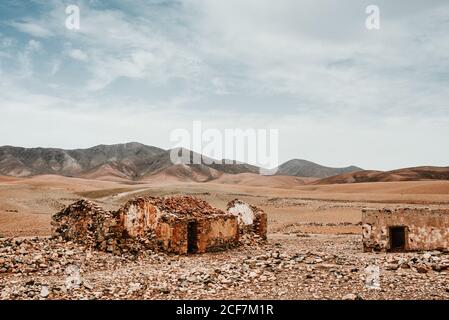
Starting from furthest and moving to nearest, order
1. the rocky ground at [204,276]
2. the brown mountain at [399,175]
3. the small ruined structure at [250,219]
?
Result: the brown mountain at [399,175] < the small ruined structure at [250,219] < the rocky ground at [204,276]

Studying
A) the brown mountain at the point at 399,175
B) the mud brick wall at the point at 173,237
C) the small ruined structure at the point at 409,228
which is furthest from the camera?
the brown mountain at the point at 399,175

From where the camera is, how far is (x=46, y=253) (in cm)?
1531

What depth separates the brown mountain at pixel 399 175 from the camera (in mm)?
115500

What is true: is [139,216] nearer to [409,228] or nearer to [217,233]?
[217,233]

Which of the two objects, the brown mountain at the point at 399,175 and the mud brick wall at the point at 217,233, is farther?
the brown mountain at the point at 399,175

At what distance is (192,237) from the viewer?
1730 centimetres

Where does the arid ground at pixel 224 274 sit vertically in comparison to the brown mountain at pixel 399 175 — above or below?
below

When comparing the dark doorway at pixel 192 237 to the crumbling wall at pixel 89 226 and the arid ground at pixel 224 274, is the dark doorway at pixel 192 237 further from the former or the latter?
the crumbling wall at pixel 89 226

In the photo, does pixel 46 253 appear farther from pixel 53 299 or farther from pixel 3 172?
pixel 3 172

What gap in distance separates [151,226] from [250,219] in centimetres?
556

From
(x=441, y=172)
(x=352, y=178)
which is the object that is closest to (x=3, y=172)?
(x=352, y=178)

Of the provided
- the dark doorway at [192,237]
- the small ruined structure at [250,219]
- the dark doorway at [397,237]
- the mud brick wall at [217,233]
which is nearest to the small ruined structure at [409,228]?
the dark doorway at [397,237]

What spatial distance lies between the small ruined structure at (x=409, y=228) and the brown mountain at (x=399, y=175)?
101m

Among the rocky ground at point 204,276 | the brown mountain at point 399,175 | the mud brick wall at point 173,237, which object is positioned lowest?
the rocky ground at point 204,276
